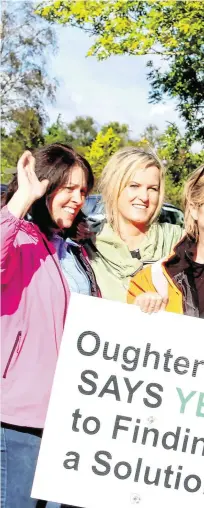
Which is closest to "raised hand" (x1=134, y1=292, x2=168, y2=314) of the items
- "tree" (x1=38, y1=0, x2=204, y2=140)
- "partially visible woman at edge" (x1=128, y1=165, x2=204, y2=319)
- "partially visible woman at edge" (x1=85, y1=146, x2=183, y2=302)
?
"partially visible woman at edge" (x1=128, y1=165, x2=204, y2=319)

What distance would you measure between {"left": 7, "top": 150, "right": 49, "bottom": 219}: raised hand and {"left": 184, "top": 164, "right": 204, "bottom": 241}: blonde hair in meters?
0.65

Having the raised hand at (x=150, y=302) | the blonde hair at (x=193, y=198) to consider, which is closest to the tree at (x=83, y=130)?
the blonde hair at (x=193, y=198)

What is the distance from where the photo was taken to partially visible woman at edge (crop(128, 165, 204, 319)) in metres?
2.64

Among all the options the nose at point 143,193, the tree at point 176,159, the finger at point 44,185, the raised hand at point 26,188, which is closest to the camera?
the raised hand at point 26,188

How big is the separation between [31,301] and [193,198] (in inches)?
34.1

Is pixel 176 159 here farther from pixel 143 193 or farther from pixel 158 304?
pixel 158 304

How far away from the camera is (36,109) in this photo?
2902 mm

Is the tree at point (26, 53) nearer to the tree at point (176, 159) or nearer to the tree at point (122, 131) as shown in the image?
the tree at point (122, 131)

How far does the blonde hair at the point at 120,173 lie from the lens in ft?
8.70

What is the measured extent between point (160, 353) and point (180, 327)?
0.47ft

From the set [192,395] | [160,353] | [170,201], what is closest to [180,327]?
[160,353]

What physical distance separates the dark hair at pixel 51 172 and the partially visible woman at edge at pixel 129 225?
12 centimetres

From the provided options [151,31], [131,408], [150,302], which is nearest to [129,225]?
[150,302]

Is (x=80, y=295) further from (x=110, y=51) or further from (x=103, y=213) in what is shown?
(x=110, y=51)
